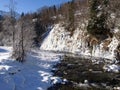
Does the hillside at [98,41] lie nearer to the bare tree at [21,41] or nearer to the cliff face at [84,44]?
the cliff face at [84,44]

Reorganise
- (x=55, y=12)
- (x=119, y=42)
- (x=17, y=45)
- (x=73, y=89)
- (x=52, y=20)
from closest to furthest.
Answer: (x=73, y=89), (x=17, y=45), (x=119, y=42), (x=52, y=20), (x=55, y=12)

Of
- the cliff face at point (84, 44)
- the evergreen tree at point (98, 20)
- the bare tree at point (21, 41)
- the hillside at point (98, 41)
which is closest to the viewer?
the bare tree at point (21, 41)

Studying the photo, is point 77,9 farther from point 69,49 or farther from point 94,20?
point 94,20

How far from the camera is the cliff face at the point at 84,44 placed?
43.5 meters

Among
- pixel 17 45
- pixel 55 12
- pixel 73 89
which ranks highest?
pixel 55 12

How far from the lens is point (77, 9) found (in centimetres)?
8331

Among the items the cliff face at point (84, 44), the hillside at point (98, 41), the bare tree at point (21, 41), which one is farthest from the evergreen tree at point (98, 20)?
the bare tree at point (21, 41)

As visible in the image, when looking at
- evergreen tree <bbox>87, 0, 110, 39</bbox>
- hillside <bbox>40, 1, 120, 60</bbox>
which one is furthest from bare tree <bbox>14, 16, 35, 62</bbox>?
evergreen tree <bbox>87, 0, 110, 39</bbox>

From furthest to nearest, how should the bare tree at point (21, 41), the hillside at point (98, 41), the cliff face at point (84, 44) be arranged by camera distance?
1. the cliff face at point (84, 44)
2. the hillside at point (98, 41)
3. the bare tree at point (21, 41)

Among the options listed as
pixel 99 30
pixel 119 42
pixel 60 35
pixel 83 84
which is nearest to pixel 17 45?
pixel 83 84

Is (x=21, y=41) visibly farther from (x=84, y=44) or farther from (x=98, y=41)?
(x=84, y=44)

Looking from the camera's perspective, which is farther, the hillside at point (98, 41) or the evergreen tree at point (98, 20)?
the evergreen tree at point (98, 20)

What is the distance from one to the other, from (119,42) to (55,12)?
82.1 metres

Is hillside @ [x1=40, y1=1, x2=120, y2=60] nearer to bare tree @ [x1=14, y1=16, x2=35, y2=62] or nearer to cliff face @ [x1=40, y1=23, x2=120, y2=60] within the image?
cliff face @ [x1=40, y1=23, x2=120, y2=60]
